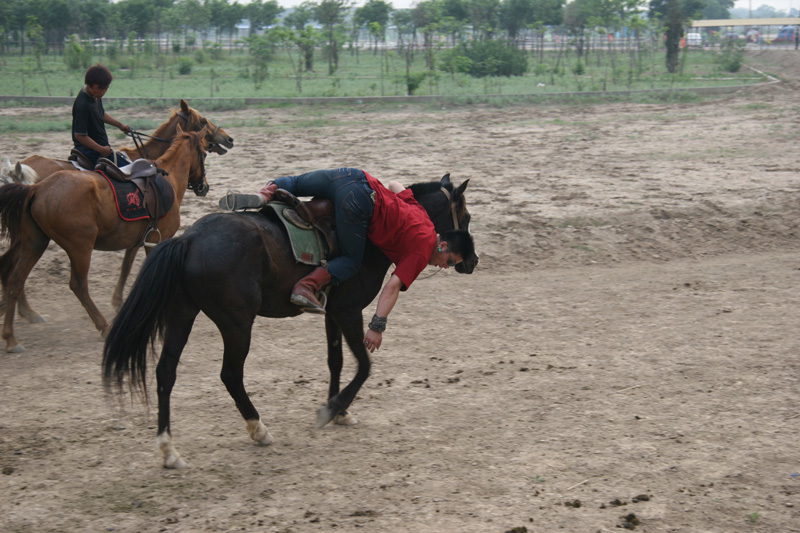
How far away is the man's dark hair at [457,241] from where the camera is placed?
205 inches

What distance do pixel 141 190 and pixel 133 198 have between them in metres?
0.12

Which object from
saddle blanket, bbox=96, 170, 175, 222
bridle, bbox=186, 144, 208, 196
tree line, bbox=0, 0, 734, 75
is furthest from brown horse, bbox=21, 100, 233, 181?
tree line, bbox=0, 0, 734, 75

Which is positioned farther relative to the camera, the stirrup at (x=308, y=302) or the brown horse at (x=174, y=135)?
the brown horse at (x=174, y=135)

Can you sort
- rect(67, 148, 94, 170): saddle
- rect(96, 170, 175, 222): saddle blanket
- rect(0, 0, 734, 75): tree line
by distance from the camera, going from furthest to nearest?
rect(0, 0, 734, 75): tree line → rect(67, 148, 94, 170): saddle → rect(96, 170, 175, 222): saddle blanket

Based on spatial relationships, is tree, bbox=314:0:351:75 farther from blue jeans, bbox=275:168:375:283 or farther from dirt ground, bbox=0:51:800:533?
blue jeans, bbox=275:168:375:283

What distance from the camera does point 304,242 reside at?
4691 mm

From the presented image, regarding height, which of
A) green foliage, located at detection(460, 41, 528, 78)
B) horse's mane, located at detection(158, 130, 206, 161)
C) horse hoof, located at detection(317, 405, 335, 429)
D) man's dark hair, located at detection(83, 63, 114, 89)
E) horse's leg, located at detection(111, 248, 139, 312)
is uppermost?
green foliage, located at detection(460, 41, 528, 78)

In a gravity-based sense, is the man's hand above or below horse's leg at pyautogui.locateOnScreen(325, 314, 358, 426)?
above

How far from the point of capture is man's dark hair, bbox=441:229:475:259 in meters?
5.20

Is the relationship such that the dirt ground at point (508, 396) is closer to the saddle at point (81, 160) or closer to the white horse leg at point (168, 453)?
the white horse leg at point (168, 453)

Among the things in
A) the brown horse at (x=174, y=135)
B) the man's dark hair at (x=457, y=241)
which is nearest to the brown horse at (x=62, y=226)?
the brown horse at (x=174, y=135)

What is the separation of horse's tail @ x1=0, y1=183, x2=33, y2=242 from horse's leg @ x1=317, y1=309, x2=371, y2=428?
3.39m

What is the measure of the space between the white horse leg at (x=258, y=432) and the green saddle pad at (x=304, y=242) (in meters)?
1.08

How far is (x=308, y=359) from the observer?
21.0ft
